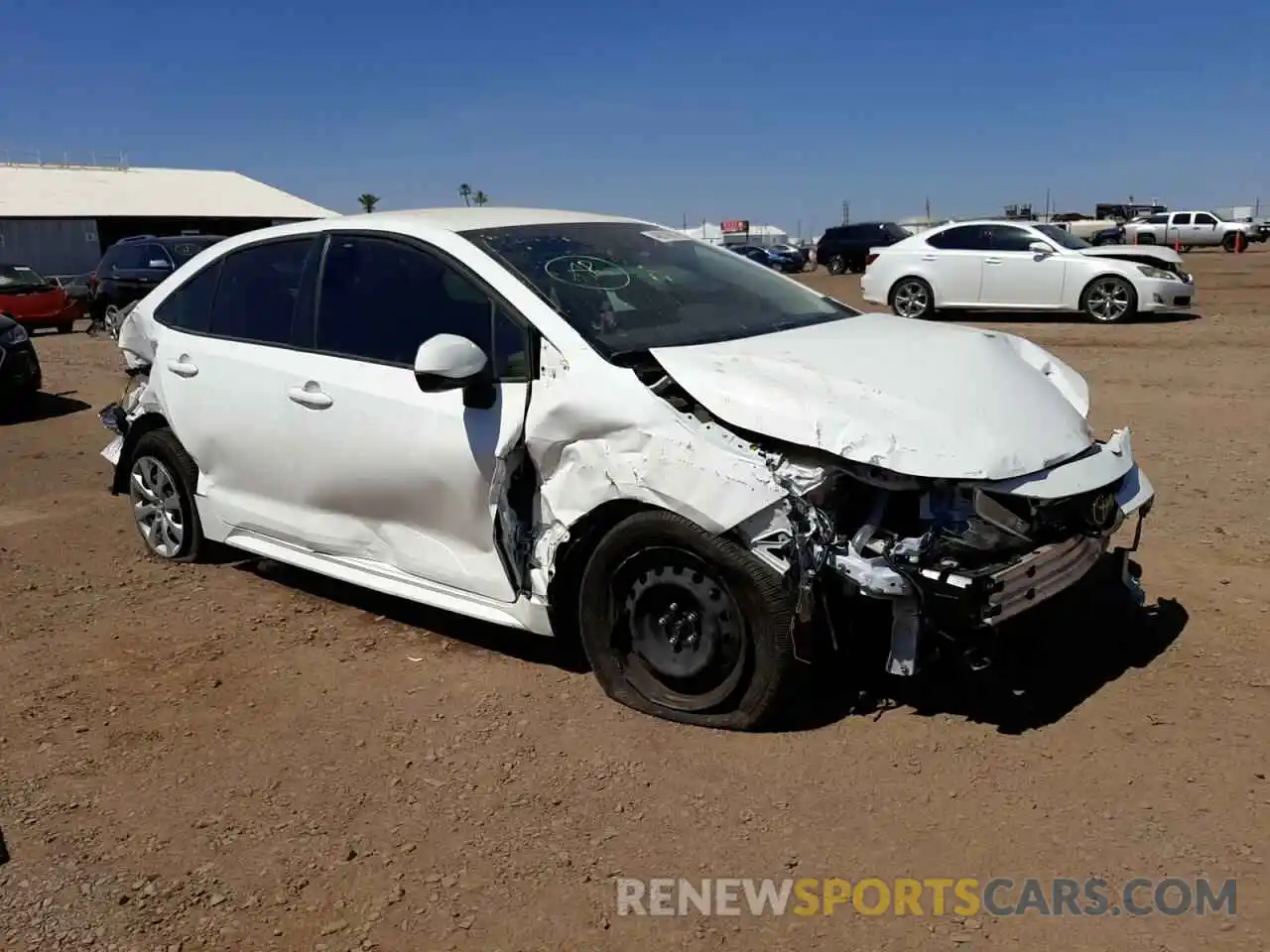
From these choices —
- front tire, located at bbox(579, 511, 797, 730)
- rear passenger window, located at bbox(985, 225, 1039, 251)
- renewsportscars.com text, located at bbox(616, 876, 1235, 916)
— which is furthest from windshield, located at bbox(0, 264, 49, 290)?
renewsportscars.com text, located at bbox(616, 876, 1235, 916)

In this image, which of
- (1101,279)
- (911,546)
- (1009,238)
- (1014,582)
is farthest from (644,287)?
(1009,238)

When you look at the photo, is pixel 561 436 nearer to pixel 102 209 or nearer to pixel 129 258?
pixel 129 258

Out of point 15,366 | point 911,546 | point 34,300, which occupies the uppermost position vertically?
point 911,546

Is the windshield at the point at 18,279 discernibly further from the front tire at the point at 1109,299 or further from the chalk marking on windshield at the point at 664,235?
the chalk marking on windshield at the point at 664,235

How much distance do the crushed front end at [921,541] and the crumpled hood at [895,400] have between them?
0.31 ft

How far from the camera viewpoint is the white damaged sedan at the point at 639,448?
3.49 meters

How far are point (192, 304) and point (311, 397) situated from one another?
133 cm

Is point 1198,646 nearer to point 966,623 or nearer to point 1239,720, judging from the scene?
point 1239,720

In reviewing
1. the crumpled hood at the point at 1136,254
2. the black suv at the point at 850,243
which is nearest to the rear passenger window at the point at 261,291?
the crumpled hood at the point at 1136,254

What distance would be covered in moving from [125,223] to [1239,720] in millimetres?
54767

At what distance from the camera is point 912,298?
17.4m

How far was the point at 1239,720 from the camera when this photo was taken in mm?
3787

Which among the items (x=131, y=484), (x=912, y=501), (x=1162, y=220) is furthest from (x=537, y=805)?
(x=1162, y=220)

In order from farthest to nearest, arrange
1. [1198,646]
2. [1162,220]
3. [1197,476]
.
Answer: [1162,220], [1197,476], [1198,646]
